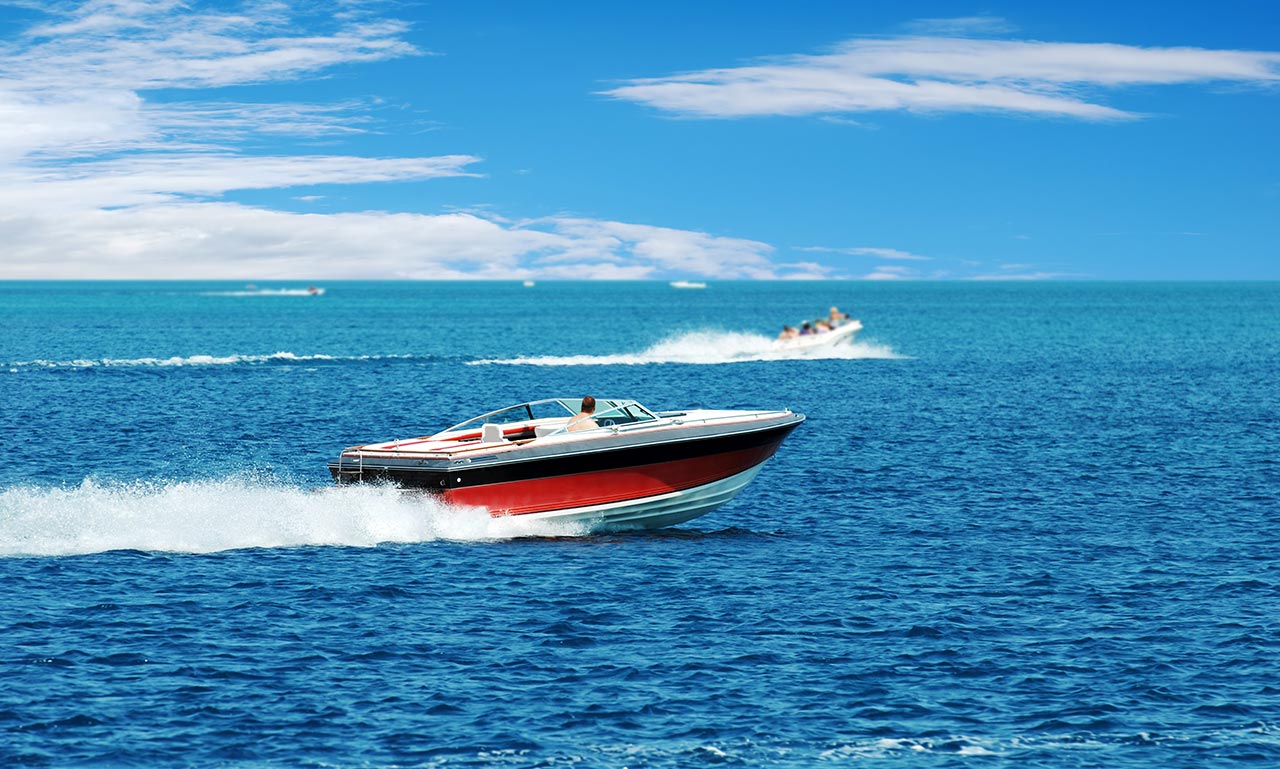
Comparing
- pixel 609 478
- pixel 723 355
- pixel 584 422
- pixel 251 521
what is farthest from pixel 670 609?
pixel 723 355

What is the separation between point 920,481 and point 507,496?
13434mm

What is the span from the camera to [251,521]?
1037 inches

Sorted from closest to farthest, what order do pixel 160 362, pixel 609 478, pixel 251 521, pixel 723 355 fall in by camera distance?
pixel 251 521
pixel 609 478
pixel 160 362
pixel 723 355

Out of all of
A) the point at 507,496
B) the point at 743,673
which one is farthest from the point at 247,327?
the point at 743,673

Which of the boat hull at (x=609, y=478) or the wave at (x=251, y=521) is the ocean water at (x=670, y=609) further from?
the boat hull at (x=609, y=478)

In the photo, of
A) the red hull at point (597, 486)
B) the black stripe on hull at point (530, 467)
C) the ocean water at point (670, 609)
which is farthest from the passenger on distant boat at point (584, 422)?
the ocean water at point (670, 609)

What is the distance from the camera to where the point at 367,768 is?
1474 centimetres

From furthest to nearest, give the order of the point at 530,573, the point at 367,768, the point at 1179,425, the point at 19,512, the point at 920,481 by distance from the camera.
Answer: the point at 1179,425, the point at 920,481, the point at 19,512, the point at 530,573, the point at 367,768

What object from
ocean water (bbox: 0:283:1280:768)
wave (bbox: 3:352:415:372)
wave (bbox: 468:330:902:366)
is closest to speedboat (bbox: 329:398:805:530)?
ocean water (bbox: 0:283:1280:768)

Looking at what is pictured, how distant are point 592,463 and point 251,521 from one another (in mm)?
6677

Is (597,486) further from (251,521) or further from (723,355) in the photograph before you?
(723,355)

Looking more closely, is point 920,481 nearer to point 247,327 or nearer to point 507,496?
point 507,496

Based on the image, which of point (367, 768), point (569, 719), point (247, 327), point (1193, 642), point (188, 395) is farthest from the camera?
point (247, 327)

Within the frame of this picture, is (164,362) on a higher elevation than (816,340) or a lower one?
lower
